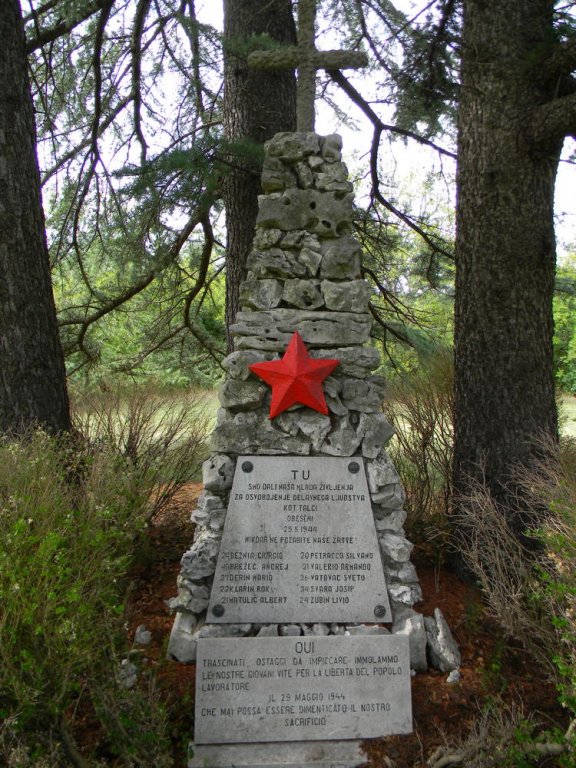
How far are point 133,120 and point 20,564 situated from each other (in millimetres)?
5983

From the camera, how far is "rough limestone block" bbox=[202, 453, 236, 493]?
10.9 ft

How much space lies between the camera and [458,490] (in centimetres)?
473

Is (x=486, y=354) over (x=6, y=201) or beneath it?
beneath

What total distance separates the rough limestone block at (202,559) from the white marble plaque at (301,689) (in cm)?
34

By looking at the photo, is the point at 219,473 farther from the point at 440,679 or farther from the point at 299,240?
the point at 440,679

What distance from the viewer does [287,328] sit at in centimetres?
346

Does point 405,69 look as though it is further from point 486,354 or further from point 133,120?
point 133,120

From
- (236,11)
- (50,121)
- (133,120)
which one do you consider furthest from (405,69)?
(50,121)

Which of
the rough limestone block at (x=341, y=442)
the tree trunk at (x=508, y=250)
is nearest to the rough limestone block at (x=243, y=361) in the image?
the rough limestone block at (x=341, y=442)

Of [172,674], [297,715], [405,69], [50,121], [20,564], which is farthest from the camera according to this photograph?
[50,121]

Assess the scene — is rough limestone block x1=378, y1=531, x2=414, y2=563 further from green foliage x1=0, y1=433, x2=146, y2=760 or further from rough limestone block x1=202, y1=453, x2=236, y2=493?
green foliage x1=0, y1=433, x2=146, y2=760

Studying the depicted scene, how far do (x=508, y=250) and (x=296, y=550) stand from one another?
109 inches

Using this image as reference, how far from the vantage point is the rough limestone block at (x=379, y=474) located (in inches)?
133

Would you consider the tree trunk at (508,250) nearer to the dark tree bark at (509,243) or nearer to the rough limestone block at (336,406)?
the dark tree bark at (509,243)
